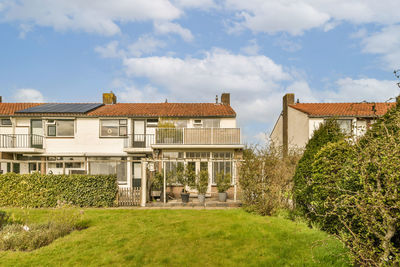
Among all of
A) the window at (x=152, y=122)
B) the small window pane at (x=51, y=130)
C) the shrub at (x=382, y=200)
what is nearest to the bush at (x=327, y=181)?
the shrub at (x=382, y=200)

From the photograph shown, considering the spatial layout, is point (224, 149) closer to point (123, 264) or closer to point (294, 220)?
point (294, 220)

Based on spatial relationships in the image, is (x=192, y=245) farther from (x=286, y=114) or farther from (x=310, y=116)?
(x=286, y=114)

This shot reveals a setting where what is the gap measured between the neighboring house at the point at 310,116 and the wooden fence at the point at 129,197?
37.1 ft

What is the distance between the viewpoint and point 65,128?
21.2m

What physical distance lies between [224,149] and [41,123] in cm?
1570

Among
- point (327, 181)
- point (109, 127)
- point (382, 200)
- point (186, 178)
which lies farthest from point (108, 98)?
point (382, 200)

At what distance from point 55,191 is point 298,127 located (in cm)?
2097

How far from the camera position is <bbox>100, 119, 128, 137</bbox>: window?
21203 mm

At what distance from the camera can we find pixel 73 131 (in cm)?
2122

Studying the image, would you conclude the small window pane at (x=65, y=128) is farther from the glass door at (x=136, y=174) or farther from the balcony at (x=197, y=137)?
the balcony at (x=197, y=137)

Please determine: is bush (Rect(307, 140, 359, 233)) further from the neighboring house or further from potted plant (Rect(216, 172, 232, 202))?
the neighboring house

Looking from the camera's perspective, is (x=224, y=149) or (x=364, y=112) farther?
(x=364, y=112)

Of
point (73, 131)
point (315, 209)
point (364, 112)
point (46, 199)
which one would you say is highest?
point (364, 112)

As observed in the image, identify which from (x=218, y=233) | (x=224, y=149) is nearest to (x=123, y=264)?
(x=218, y=233)
